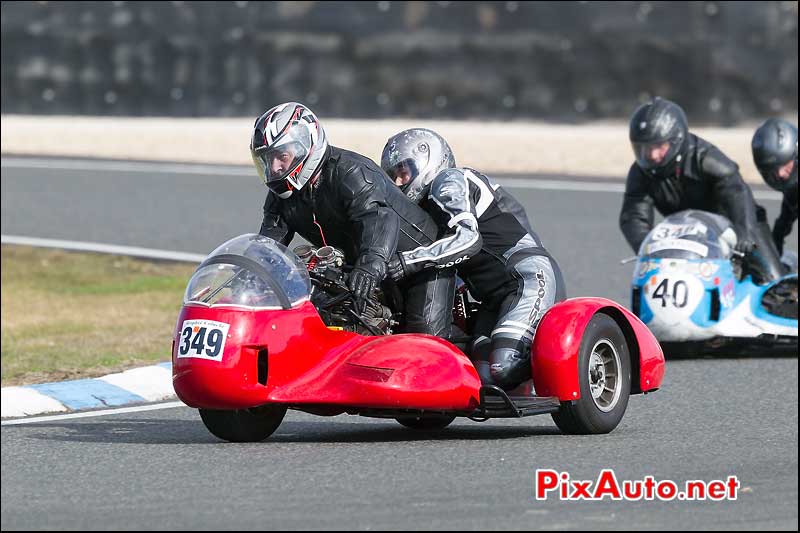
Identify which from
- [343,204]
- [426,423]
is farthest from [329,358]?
[426,423]

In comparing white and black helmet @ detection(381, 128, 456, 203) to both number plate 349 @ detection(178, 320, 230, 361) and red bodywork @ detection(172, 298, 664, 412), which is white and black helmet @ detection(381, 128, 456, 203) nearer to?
red bodywork @ detection(172, 298, 664, 412)

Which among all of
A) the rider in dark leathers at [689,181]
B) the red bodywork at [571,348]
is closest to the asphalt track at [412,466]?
the red bodywork at [571,348]

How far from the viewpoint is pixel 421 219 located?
8031 millimetres

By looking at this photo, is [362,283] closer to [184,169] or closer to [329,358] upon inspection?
[329,358]

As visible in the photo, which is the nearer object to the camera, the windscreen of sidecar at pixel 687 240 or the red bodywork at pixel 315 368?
the red bodywork at pixel 315 368

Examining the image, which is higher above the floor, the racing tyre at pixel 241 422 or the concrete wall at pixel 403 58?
the concrete wall at pixel 403 58

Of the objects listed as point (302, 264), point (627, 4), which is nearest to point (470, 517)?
point (302, 264)

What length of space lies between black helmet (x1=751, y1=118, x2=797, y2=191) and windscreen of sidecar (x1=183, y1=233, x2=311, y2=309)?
485 cm

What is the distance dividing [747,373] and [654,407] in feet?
4.22

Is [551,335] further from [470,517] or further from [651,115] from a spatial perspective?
[651,115]

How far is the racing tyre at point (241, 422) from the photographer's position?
25.1 feet

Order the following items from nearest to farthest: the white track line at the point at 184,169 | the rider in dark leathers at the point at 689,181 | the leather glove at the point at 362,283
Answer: the leather glove at the point at 362,283 → the rider in dark leathers at the point at 689,181 → the white track line at the point at 184,169

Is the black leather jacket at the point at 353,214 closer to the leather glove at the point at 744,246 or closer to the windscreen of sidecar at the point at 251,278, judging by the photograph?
the windscreen of sidecar at the point at 251,278

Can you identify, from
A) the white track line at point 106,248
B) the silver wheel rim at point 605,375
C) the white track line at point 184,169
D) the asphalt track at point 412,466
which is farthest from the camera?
the white track line at point 184,169
